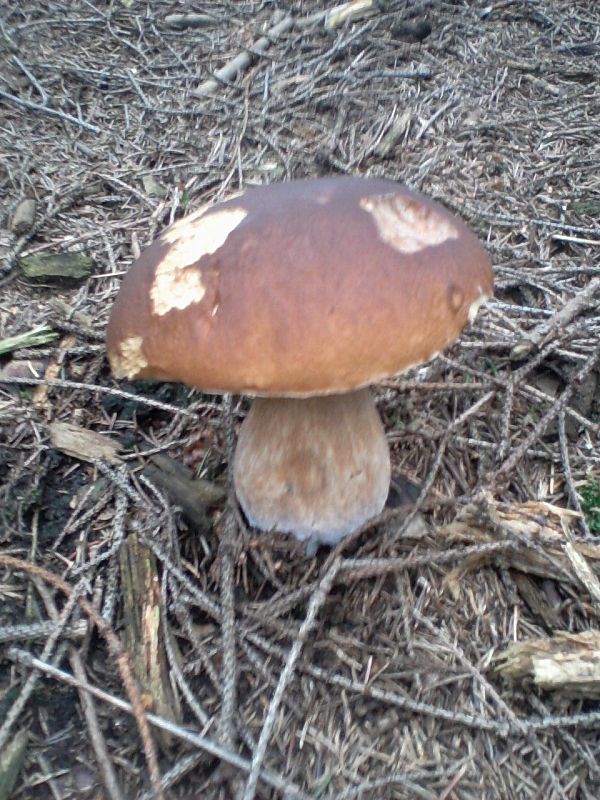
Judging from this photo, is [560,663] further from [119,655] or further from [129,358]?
[129,358]

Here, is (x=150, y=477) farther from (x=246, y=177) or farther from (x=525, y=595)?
(x=246, y=177)

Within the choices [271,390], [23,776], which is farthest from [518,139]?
[23,776]

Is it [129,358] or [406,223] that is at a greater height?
[406,223]

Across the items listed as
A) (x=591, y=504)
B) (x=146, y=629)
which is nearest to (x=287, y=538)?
(x=146, y=629)

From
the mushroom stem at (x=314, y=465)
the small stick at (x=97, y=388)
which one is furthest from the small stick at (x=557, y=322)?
the small stick at (x=97, y=388)

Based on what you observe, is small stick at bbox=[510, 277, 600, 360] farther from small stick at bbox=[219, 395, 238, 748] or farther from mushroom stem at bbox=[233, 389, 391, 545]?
small stick at bbox=[219, 395, 238, 748]

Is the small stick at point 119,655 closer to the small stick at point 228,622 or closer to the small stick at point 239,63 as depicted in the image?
the small stick at point 228,622
